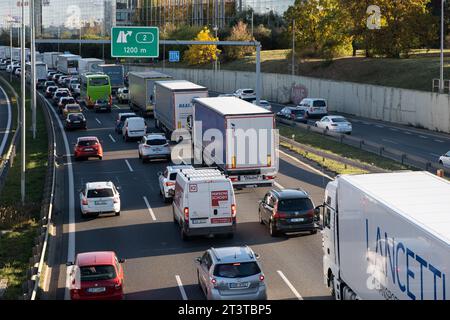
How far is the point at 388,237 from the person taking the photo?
540 inches

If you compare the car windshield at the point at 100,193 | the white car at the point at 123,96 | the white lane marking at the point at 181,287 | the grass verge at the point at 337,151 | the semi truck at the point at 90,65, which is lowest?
the white lane marking at the point at 181,287

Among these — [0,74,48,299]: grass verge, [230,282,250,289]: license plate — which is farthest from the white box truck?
[0,74,48,299]: grass verge

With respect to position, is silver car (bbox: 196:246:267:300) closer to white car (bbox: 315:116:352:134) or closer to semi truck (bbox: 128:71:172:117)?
white car (bbox: 315:116:352:134)

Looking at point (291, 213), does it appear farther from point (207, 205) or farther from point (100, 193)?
point (100, 193)

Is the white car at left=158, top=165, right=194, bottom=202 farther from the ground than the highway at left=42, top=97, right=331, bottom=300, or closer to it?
farther from the ground

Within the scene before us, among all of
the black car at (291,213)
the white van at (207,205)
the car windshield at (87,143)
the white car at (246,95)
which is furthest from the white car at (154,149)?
the white car at (246,95)

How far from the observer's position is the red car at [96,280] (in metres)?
19.3

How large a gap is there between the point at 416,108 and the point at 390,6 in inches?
841

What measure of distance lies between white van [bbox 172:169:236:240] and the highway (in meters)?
0.53

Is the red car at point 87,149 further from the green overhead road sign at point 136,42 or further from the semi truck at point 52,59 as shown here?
the semi truck at point 52,59

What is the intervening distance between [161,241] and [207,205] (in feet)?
6.89

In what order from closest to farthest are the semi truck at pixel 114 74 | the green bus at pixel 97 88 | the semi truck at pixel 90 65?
the green bus at pixel 97 88
the semi truck at pixel 114 74
the semi truck at pixel 90 65

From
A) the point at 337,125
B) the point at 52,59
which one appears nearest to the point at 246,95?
the point at 337,125

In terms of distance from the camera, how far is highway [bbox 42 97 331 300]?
21422 mm
